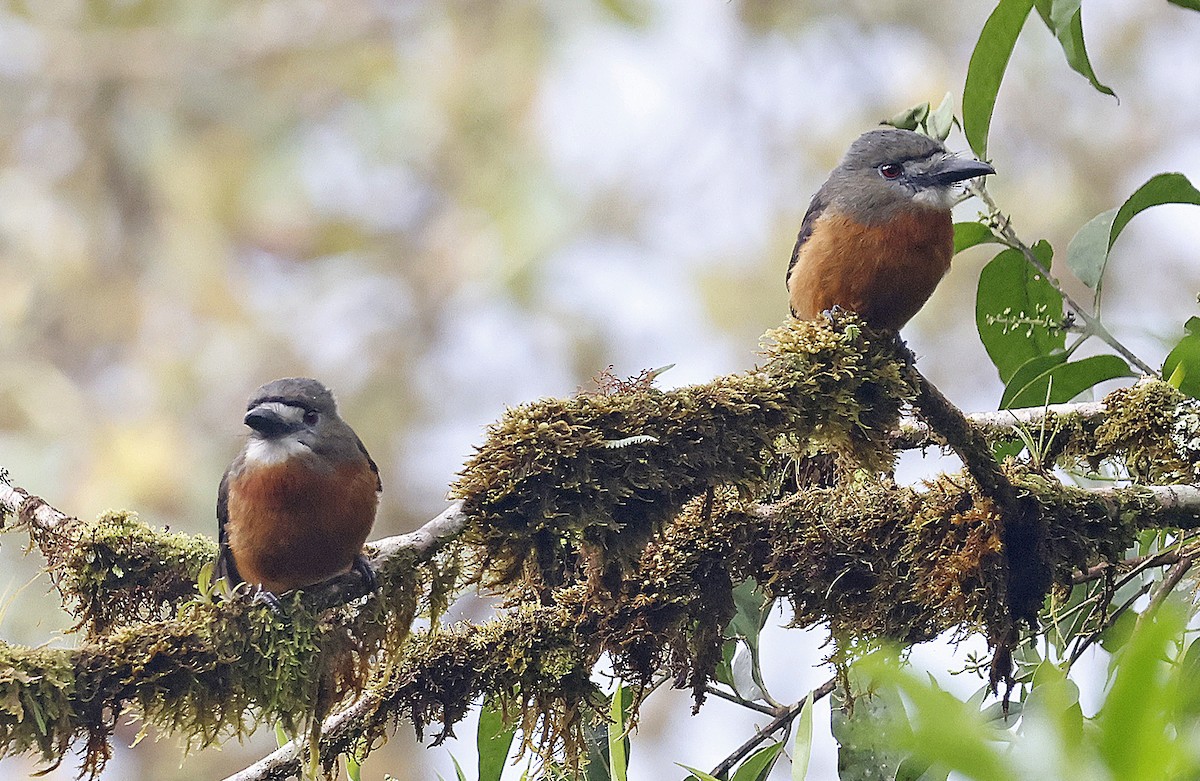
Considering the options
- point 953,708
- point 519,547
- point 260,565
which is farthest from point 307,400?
point 953,708

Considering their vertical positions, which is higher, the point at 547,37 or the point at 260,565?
the point at 547,37

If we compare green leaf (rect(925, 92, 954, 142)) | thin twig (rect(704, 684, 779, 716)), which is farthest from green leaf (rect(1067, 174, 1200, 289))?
thin twig (rect(704, 684, 779, 716))

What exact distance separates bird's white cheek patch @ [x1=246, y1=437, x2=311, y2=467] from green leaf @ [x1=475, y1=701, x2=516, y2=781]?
93 cm

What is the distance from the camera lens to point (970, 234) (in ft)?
8.93

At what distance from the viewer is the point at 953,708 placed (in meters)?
0.74

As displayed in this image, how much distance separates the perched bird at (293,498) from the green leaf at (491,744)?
0.60 metres

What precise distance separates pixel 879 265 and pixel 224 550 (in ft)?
5.47

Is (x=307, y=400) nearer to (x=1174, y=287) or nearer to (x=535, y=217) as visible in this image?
(x=535, y=217)

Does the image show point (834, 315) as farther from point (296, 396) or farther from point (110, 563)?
point (110, 563)

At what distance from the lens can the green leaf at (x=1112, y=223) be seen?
7.59 ft

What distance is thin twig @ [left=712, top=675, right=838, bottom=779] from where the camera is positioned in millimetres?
2395

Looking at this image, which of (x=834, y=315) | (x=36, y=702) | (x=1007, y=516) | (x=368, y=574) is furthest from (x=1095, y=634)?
(x=36, y=702)

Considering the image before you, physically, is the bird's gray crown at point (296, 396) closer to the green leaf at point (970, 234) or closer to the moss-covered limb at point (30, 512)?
the moss-covered limb at point (30, 512)

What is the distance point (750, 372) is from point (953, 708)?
1554 mm
